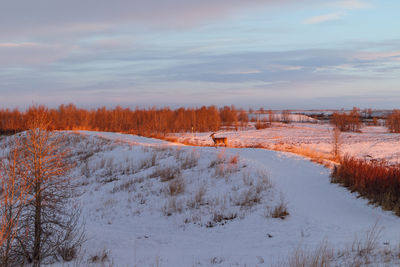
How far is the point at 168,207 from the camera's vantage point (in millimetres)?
9617

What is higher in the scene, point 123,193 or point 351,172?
point 351,172

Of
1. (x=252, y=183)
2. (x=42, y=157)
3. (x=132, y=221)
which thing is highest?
(x=42, y=157)

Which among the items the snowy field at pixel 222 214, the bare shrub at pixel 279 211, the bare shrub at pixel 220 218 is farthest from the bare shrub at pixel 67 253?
the bare shrub at pixel 279 211

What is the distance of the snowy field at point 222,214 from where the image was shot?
18.6ft

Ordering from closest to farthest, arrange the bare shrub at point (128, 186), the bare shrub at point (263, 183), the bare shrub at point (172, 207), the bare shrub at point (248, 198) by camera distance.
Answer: the bare shrub at point (248, 198) → the bare shrub at point (172, 207) → the bare shrub at point (263, 183) → the bare shrub at point (128, 186)

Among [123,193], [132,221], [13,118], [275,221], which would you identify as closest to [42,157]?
[132,221]

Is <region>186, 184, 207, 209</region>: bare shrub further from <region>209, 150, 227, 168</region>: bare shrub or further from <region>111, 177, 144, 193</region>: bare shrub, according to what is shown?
<region>111, 177, 144, 193</region>: bare shrub

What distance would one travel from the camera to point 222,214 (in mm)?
8609

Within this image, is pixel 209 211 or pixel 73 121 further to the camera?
pixel 73 121

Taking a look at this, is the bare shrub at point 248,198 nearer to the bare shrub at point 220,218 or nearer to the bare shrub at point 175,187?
the bare shrub at point 220,218

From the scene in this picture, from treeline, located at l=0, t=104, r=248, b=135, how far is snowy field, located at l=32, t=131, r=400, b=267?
2178 centimetres

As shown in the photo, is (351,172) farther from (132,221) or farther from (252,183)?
(132,221)

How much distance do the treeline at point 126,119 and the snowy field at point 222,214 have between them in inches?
858

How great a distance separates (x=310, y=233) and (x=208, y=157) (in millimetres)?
7762
